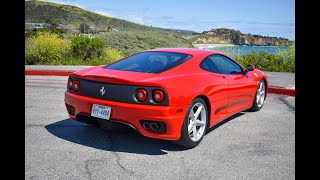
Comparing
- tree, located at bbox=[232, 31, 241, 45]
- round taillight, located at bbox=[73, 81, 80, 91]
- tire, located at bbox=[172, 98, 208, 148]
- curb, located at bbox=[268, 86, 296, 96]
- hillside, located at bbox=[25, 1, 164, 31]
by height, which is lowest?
tire, located at bbox=[172, 98, 208, 148]

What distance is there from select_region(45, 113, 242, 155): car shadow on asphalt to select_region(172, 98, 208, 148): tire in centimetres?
16

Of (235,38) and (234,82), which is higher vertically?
(235,38)

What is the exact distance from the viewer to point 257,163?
3871 mm

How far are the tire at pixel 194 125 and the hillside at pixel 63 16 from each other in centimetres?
9832

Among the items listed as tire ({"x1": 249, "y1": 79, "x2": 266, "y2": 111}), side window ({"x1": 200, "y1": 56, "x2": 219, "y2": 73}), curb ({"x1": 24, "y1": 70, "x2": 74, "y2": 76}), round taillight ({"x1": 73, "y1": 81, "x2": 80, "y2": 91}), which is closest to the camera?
round taillight ({"x1": 73, "y1": 81, "x2": 80, "y2": 91})

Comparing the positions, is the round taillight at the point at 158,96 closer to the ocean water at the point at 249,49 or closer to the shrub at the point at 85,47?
the ocean water at the point at 249,49

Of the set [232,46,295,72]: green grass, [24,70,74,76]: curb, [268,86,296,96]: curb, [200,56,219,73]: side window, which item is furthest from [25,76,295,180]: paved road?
[232,46,295,72]: green grass

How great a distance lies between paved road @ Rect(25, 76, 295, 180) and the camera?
3.50 m

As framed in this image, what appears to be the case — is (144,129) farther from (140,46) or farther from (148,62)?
(140,46)

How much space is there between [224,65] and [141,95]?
2.07 m

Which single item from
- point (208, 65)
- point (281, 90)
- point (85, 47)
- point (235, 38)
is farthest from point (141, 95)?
point (235, 38)

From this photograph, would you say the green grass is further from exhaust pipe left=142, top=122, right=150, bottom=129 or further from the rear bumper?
exhaust pipe left=142, top=122, right=150, bottom=129

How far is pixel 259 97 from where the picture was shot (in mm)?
6625

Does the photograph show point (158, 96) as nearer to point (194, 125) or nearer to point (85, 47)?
point (194, 125)
